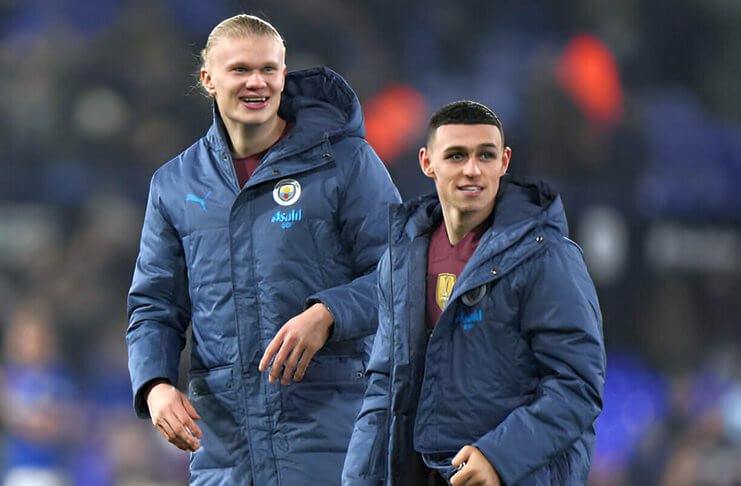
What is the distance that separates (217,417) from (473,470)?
0.85 metres

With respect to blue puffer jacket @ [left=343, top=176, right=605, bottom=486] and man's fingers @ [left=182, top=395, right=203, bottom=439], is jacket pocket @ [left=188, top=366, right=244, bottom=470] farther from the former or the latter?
blue puffer jacket @ [left=343, top=176, right=605, bottom=486]

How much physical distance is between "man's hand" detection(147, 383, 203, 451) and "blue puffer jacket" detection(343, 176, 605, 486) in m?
0.42

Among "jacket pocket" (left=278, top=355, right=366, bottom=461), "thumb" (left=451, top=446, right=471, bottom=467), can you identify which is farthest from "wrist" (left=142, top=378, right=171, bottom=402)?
"thumb" (left=451, top=446, right=471, bottom=467)

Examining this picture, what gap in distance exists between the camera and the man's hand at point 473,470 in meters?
2.20

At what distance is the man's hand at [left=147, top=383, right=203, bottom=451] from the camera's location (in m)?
2.72

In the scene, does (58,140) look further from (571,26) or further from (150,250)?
(150,250)

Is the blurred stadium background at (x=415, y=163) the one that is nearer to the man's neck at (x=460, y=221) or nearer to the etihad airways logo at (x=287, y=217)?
the etihad airways logo at (x=287, y=217)

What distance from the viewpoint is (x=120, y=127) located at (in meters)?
7.36

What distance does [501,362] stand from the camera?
232 centimetres

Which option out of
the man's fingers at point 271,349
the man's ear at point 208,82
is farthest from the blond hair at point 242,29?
the man's fingers at point 271,349

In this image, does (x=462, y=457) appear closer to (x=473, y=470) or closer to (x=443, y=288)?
(x=473, y=470)

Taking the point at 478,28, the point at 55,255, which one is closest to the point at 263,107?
the point at 55,255

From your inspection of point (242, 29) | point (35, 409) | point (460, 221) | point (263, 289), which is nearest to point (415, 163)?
point (35, 409)

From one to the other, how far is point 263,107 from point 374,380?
2.43ft
